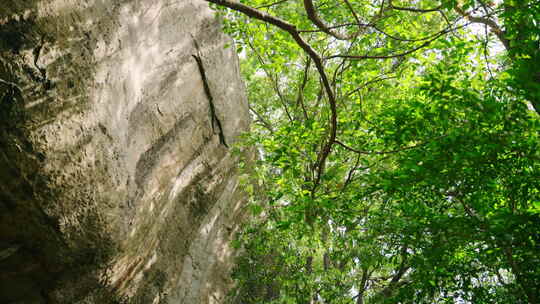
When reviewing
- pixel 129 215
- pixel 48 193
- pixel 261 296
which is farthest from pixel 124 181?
pixel 261 296

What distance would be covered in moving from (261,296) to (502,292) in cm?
448

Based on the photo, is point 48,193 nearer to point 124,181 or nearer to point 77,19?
point 124,181

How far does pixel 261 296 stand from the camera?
8.21 m

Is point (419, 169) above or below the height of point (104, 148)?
above

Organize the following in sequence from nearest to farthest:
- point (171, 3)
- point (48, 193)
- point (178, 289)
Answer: point (48, 193)
point (171, 3)
point (178, 289)

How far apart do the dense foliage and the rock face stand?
45.9 inches

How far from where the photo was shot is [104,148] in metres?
4.95

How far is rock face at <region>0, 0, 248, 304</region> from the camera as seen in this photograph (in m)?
4.21

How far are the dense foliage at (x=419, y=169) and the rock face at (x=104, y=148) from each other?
116 cm

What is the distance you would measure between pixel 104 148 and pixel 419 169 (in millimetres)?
3797

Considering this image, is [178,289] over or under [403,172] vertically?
under

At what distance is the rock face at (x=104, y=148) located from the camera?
166 inches

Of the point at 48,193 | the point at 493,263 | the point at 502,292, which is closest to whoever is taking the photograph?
the point at 48,193

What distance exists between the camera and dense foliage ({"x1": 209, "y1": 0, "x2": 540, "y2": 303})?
422cm
